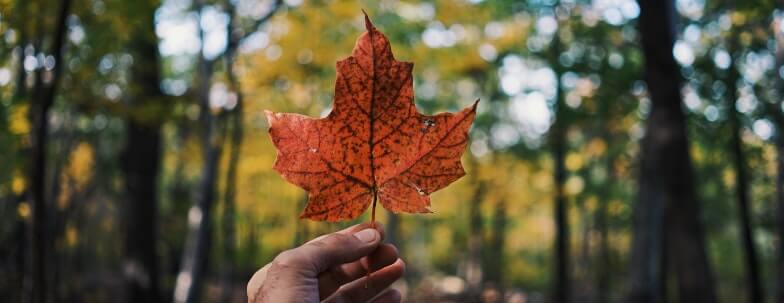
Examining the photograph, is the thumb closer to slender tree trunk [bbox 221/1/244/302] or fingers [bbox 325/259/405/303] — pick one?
fingers [bbox 325/259/405/303]

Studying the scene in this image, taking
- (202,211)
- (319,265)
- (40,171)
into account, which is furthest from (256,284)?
(202,211)

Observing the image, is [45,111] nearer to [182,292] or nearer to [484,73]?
[182,292]

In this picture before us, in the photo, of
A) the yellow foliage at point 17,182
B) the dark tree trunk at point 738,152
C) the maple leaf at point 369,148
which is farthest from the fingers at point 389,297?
the dark tree trunk at point 738,152

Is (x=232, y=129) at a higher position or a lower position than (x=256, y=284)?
higher

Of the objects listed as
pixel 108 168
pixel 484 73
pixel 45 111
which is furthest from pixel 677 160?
pixel 108 168

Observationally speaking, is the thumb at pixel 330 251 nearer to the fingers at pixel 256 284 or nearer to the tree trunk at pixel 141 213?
the fingers at pixel 256 284

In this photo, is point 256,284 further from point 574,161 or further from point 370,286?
point 574,161
